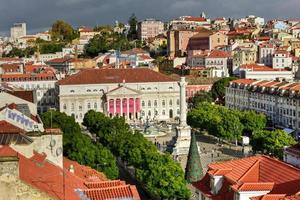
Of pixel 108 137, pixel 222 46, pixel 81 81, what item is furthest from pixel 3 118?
pixel 222 46

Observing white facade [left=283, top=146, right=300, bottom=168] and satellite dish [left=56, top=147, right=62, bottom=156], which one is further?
white facade [left=283, top=146, right=300, bottom=168]

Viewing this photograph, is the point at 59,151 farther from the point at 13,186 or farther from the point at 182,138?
the point at 182,138

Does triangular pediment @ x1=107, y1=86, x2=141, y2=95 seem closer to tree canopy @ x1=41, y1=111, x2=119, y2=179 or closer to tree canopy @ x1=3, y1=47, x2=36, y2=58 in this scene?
tree canopy @ x1=41, y1=111, x2=119, y2=179

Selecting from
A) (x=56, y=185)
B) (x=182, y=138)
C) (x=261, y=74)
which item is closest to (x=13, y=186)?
(x=56, y=185)

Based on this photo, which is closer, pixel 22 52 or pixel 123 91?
pixel 123 91

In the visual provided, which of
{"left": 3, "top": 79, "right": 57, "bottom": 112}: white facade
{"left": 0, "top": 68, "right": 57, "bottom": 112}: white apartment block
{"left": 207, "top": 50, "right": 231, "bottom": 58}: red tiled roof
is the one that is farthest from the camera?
{"left": 207, "top": 50, "right": 231, "bottom": 58}: red tiled roof

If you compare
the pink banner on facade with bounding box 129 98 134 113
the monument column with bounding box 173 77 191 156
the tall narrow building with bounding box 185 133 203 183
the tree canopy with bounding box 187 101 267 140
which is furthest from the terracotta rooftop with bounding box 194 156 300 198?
the pink banner on facade with bounding box 129 98 134 113

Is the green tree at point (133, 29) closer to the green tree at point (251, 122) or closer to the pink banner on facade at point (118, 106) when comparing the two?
the pink banner on facade at point (118, 106)

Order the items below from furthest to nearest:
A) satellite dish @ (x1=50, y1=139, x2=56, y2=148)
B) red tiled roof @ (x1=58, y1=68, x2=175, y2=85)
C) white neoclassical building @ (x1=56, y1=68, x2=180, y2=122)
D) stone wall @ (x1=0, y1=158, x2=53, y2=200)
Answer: red tiled roof @ (x1=58, y1=68, x2=175, y2=85), white neoclassical building @ (x1=56, y1=68, x2=180, y2=122), satellite dish @ (x1=50, y1=139, x2=56, y2=148), stone wall @ (x1=0, y1=158, x2=53, y2=200)
